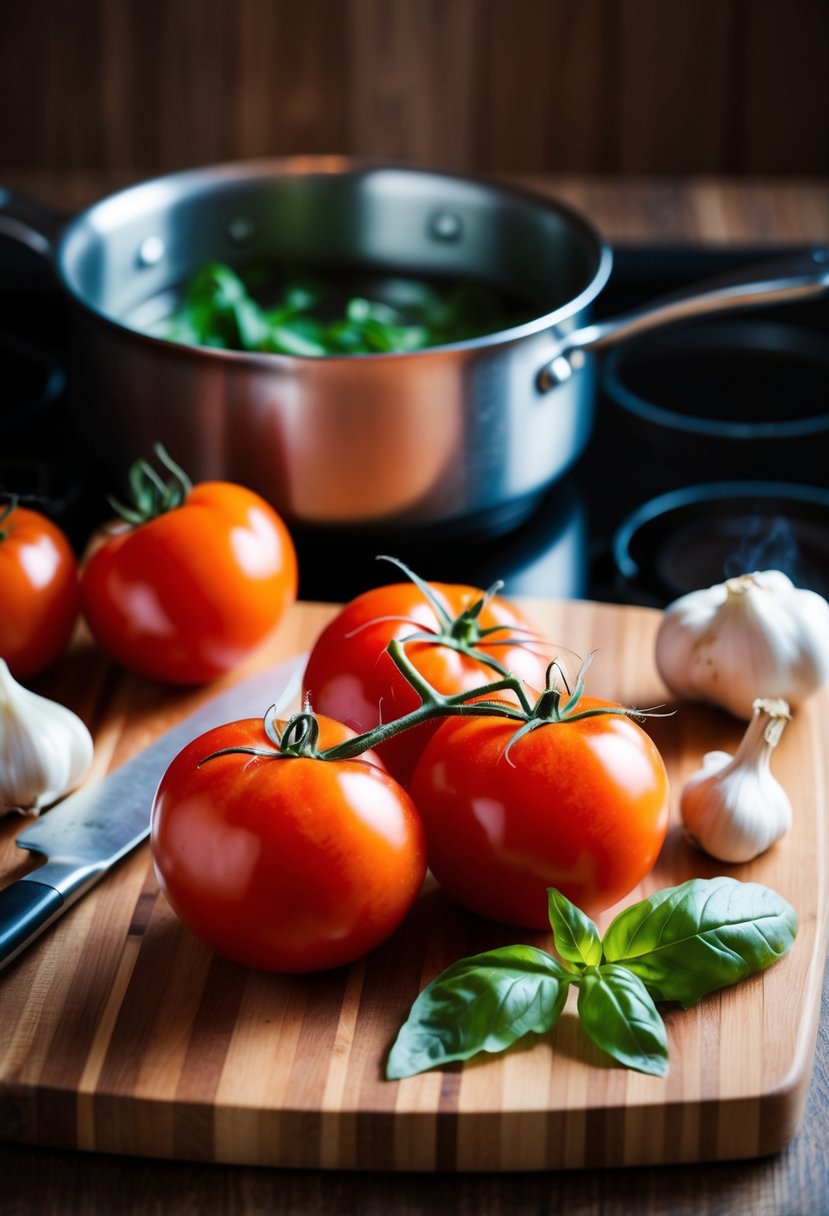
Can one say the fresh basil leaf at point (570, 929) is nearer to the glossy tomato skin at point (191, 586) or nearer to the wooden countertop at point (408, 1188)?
the wooden countertop at point (408, 1188)

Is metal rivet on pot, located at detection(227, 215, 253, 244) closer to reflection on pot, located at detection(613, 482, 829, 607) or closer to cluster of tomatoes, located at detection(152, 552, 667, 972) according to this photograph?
reflection on pot, located at detection(613, 482, 829, 607)

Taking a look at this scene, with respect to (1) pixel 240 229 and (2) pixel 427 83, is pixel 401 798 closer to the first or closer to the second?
(1) pixel 240 229

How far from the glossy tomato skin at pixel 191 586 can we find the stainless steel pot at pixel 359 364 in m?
0.08

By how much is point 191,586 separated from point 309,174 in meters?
0.57

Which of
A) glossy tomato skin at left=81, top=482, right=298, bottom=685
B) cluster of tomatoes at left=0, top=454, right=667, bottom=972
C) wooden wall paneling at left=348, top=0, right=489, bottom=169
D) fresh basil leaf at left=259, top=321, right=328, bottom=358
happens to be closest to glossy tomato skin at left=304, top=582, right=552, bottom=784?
cluster of tomatoes at left=0, top=454, right=667, bottom=972

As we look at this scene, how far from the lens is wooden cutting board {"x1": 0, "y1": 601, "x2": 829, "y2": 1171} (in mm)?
713

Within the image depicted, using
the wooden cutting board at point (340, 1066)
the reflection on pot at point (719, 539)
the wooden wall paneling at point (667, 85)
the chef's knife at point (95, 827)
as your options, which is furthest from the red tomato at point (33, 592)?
the wooden wall paneling at point (667, 85)

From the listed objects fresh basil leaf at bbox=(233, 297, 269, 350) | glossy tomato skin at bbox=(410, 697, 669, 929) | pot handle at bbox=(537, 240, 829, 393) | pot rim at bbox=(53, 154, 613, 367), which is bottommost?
glossy tomato skin at bbox=(410, 697, 669, 929)

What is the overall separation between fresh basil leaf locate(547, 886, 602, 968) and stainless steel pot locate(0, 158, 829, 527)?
432 mm

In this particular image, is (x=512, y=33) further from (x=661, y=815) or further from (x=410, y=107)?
(x=661, y=815)

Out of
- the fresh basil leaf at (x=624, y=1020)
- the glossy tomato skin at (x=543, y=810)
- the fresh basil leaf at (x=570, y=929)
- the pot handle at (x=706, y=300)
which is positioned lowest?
the fresh basil leaf at (x=624, y=1020)

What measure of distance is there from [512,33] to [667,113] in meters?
0.23

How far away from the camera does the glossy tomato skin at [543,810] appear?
765 mm

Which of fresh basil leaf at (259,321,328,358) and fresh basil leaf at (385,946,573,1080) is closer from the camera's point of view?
fresh basil leaf at (385,946,573,1080)
